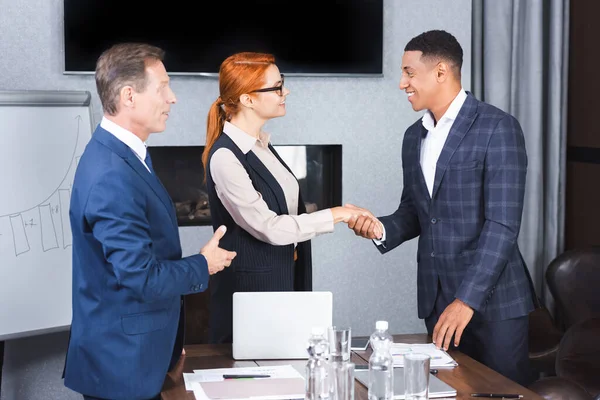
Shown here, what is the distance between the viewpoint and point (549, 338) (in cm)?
409

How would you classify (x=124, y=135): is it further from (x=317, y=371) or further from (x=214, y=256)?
(x=317, y=371)

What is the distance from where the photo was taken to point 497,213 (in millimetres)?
2699

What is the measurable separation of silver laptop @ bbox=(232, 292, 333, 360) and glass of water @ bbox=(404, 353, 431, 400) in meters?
0.47

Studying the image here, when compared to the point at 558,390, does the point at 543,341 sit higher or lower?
lower

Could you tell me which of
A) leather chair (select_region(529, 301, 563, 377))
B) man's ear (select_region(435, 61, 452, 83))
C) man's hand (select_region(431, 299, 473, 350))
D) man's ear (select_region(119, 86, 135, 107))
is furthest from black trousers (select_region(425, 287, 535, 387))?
man's ear (select_region(119, 86, 135, 107))

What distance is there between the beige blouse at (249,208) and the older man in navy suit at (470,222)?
0.39 meters

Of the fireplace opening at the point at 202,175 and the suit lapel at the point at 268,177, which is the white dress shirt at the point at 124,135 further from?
the fireplace opening at the point at 202,175

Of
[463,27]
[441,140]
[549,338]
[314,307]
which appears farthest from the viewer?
[463,27]

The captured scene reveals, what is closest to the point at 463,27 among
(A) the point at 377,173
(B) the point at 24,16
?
(A) the point at 377,173

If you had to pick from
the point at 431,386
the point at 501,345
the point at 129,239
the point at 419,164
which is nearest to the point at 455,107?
the point at 419,164

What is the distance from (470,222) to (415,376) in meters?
0.96

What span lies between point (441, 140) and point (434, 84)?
0.20 meters

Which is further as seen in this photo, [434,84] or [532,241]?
[532,241]

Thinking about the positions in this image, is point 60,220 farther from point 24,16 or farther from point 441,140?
point 441,140
